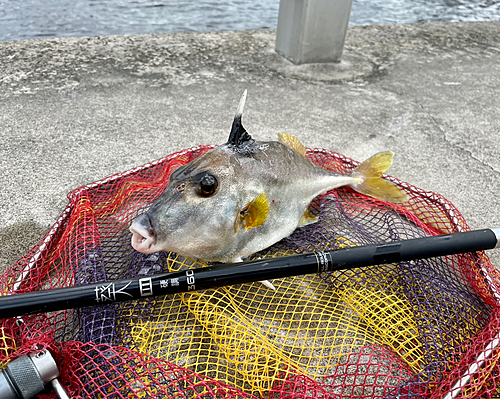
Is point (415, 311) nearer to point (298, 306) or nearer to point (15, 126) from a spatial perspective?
point (298, 306)

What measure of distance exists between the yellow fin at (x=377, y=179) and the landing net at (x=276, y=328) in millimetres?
245

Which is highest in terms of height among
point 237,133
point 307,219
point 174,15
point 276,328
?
point 237,133

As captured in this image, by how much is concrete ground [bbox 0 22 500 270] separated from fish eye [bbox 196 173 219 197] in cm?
171

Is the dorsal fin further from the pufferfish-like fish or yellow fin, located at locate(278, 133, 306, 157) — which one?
yellow fin, located at locate(278, 133, 306, 157)

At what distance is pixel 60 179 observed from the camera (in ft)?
11.6

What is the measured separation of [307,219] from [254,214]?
0.75 metres

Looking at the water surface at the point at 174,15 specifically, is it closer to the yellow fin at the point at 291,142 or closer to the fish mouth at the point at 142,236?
the yellow fin at the point at 291,142

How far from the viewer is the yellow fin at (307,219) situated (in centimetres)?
272

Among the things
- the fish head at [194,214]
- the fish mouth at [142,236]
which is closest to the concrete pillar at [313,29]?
the fish head at [194,214]

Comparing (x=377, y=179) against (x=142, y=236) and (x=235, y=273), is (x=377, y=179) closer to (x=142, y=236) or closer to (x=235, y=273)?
(x=235, y=273)

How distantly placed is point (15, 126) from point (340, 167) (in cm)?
353

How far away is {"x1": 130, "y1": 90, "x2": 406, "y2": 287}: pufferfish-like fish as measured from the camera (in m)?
1.91

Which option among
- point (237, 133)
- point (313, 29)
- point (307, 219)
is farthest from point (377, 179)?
point (313, 29)

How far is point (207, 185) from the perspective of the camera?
1942 millimetres
